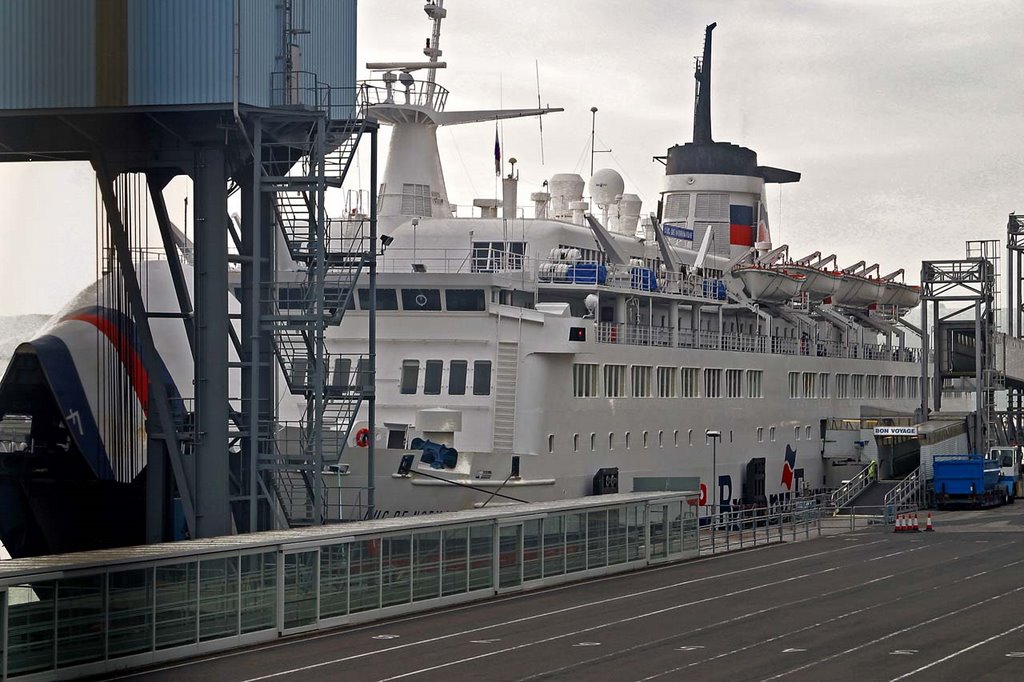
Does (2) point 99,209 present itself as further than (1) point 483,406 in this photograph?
No

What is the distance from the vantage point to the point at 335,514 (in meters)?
41.3

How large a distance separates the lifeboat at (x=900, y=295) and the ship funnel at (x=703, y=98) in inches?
544

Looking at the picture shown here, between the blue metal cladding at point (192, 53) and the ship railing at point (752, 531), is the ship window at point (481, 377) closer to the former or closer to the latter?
the ship railing at point (752, 531)

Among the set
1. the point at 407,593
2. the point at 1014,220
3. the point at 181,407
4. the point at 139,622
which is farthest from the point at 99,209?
the point at 1014,220

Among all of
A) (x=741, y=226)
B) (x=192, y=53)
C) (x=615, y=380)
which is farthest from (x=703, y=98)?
(x=192, y=53)

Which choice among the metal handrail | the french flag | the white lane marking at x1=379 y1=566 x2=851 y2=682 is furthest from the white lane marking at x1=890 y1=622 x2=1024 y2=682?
the french flag

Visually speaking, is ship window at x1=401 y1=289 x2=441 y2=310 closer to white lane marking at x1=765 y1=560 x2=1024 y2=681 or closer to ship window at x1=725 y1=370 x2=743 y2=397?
ship window at x1=725 y1=370 x2=743 y2=397

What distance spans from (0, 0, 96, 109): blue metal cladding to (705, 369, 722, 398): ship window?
3292cm

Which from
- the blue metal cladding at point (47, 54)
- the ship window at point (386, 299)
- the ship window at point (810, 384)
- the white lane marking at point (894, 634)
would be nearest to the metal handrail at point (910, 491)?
the ship window at point (810, 384)

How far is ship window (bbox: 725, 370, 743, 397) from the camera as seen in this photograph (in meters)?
58.4

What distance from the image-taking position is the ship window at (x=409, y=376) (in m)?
44.8

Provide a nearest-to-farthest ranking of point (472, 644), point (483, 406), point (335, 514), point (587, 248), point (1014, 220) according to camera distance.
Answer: point (472, 644) → point (335, 514) → point (483, 406) → point (587, 248) → point (1014, 220)

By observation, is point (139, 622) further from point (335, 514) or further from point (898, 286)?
point (898, 286)

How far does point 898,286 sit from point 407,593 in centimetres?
5773
